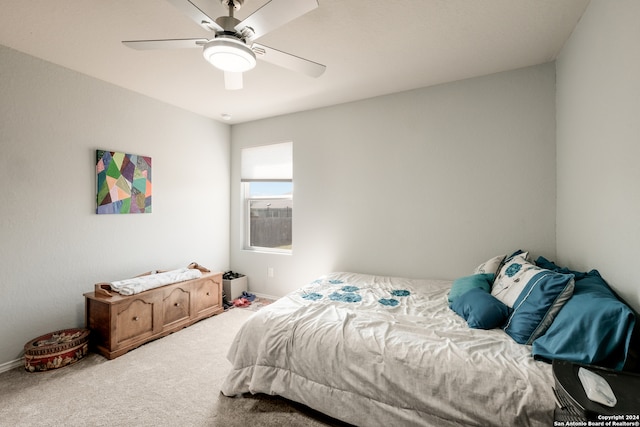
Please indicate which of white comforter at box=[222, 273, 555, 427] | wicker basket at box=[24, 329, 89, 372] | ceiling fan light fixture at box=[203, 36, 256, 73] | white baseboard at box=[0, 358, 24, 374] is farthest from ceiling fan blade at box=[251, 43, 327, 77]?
white baseboard at box=[0, 358, 24, 374]

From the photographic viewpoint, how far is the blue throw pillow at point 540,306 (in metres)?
1.45

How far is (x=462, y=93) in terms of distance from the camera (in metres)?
2.68

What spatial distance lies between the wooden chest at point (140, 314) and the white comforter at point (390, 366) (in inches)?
48.3

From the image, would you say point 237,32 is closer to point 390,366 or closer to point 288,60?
point 288,60

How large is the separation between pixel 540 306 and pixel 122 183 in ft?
12.0

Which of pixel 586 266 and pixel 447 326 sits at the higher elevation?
pixel 586 266

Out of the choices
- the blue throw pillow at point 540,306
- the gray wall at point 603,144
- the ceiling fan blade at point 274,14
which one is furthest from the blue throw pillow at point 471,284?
the ceiling fan blade at point 274,14

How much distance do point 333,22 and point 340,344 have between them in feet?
6.85

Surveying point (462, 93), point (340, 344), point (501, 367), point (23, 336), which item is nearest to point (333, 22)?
point (462, 93)

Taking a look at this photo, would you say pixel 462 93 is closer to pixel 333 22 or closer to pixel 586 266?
pixel 333 22

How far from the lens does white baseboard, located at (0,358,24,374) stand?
2.17 meters

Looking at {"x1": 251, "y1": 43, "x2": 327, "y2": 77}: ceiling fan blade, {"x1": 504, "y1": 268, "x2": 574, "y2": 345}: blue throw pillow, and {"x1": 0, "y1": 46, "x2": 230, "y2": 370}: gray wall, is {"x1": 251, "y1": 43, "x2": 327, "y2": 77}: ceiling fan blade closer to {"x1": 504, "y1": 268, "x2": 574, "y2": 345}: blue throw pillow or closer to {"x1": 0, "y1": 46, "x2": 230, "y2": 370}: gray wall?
{"x1": 504, "y1": 268, "x2": 574, "y2": 345}: blue throw pillow

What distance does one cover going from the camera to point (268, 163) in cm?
395

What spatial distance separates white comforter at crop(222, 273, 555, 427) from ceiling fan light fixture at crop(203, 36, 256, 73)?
1.62 meters
